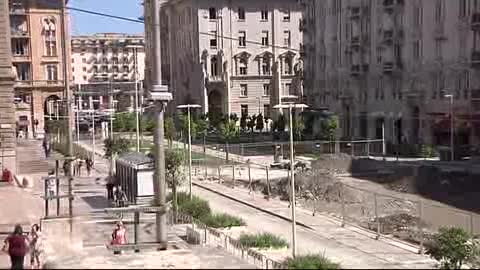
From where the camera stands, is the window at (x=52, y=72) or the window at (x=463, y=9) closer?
the window at (x=463, y=9)

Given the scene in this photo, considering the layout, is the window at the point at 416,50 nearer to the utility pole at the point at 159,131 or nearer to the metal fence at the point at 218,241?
the metal fence at the point at 218,241

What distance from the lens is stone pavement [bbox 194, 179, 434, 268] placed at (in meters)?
22.7

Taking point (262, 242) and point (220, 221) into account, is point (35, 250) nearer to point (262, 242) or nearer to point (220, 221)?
point (262, 242)

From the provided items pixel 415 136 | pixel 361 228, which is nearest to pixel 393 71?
pixel 415 136

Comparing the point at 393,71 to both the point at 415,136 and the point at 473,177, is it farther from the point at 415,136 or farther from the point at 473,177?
the point at 473,177

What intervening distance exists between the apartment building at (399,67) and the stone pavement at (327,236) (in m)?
25.0

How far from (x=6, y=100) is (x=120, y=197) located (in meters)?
18.0

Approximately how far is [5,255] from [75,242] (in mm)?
2042

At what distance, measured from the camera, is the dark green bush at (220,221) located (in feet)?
92.6

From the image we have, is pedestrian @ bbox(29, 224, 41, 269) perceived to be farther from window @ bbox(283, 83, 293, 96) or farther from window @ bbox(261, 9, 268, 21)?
window @ bbox(261, 9, 268, 21)

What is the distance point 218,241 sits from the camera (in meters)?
23.7

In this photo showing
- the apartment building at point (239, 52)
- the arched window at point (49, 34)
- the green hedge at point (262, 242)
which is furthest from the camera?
the apartment building at point (239, 52)

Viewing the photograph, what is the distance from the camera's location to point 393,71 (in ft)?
221

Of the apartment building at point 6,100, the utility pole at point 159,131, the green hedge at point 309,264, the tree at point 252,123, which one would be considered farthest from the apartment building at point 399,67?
the utility pole at point 159,131
